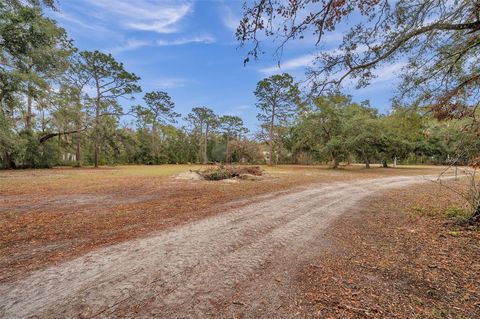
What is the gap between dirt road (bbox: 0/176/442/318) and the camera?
199cm

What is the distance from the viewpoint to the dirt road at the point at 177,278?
78.2 inches

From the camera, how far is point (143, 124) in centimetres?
3775

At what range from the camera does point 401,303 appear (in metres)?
2.13

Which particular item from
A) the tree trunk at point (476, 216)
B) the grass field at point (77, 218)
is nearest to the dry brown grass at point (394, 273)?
the tree trunk at point (476, 216)

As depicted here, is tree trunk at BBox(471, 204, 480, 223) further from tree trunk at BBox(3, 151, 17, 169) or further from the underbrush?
tree trunk at BBox(3, 151, 17, 169)

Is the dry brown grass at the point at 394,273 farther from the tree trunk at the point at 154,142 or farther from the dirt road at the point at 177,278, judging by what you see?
the tree trunk at the point at 154,142

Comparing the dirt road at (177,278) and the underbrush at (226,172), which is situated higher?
the underbrush at (226,172)


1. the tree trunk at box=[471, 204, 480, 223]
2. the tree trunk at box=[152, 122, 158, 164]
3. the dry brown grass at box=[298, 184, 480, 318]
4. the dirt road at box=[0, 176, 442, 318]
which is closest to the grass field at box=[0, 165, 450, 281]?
the dirt road at box=[0, 176, 442, 318]

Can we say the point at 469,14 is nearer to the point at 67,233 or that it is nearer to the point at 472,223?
the point at 472,223

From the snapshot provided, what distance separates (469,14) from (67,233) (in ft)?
26.6

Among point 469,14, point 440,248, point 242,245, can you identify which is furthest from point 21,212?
point 469,14

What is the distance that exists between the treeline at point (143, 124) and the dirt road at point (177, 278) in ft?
12.8

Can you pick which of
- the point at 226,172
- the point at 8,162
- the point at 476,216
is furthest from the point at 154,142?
the point at 476,216

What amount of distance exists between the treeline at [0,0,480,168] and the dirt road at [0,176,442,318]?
3.89 meters
